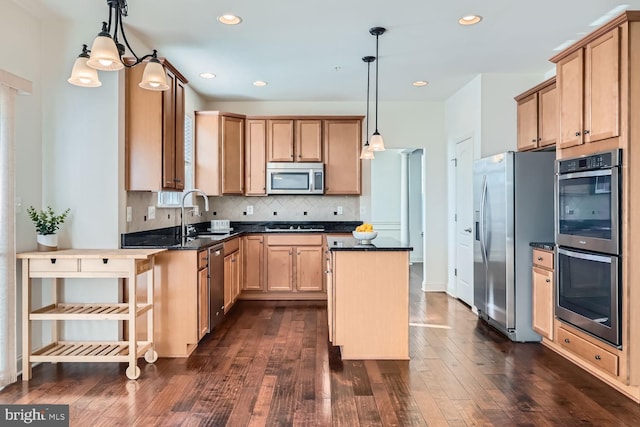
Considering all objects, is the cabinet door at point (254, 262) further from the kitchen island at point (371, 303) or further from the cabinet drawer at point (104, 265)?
the cabinet drawer at point (104, 265)

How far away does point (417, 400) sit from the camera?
2699 mm

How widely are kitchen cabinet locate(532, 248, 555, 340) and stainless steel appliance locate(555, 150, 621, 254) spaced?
0.33 m

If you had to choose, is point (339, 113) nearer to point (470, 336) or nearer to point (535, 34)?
point (535, 34)

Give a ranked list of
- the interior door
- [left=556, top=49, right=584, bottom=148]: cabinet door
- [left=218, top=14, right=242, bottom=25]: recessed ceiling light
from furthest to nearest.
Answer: the interior door
[left=218, top=14, right=242, bottom=25]: recessed ceiling light
[left=556, top=49, right=584, bottom=148]: cabinet door

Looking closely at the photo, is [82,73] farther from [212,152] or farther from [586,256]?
[586,256]

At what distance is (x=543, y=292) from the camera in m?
3.65

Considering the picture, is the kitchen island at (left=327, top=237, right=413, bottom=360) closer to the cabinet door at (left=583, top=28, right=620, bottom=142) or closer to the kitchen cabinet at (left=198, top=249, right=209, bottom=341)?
the kitchen cabinet at (left=198, top=249, right=209, bottom=341)

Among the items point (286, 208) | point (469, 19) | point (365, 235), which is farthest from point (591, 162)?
point (286, 208)

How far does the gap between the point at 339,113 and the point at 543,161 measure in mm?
3073

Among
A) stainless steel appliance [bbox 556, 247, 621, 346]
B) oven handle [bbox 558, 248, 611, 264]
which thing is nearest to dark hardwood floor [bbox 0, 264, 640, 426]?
stainless steel appliance [bbox 556, 247, 621, 346]

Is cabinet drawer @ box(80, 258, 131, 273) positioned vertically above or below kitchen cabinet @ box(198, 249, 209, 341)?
above

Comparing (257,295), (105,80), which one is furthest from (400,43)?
(257,295)

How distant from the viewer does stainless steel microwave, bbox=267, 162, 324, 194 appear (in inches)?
232

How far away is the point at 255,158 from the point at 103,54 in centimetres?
359
